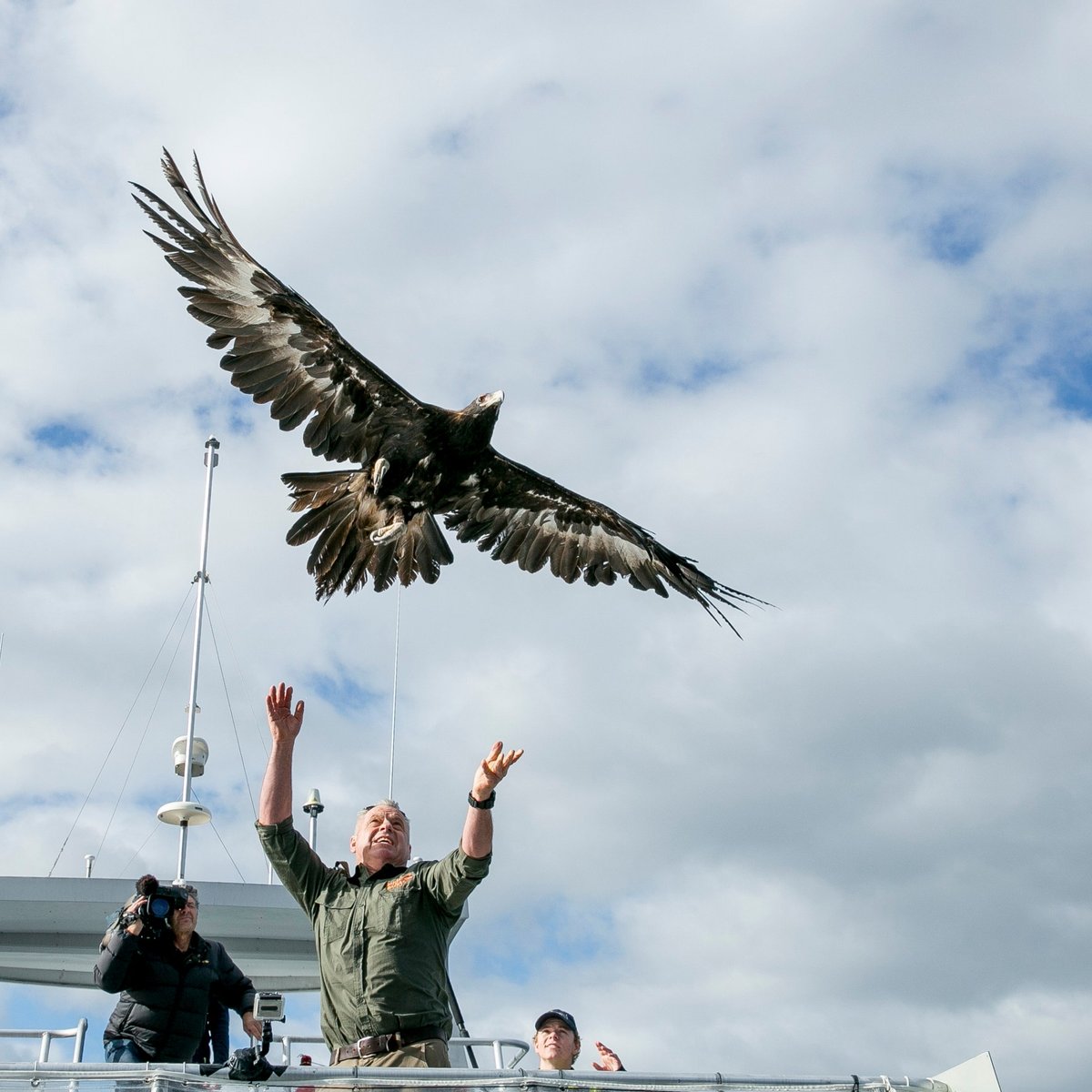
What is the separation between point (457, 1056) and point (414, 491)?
428 centimetres

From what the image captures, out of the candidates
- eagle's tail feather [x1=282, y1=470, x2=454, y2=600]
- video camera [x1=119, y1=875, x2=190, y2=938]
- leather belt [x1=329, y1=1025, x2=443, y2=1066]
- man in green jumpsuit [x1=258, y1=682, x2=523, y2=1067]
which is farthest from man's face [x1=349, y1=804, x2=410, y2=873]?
eagle's tail feather [x1=282, y1=470, x2=454, y2=600]

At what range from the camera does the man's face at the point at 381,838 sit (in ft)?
21.3

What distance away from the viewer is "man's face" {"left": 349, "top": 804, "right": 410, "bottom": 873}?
6496 millimetres

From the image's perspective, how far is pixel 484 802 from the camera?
6.05 m

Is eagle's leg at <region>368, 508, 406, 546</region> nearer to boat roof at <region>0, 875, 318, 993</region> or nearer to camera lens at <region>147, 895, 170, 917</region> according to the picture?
boat roof at <region>0, 875, 318, 993</region>

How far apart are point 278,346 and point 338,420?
2.37 ft

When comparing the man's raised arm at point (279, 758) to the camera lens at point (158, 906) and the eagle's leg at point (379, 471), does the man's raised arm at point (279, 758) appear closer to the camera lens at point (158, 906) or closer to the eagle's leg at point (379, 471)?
the camera lens at point (158, 906)

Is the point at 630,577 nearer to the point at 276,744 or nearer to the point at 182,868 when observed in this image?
the point at 182,868

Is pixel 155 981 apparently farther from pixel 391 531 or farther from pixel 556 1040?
pixel 391 531

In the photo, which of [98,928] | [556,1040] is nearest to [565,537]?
[98,928]

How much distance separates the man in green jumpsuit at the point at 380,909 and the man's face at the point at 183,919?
123cm

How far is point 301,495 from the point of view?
38.5ft

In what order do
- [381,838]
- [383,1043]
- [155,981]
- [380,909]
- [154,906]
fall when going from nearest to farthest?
[383,1043], [380,909], [381,838], [155,981], [154,906]

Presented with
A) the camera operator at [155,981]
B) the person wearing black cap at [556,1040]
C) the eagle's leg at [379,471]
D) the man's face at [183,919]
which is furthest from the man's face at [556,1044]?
the eagle's leg at [379,471]
